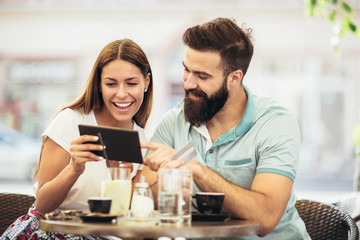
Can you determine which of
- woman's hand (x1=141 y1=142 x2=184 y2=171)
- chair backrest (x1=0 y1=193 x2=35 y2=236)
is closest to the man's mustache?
woman's hand (x1=141 y1=142 x2=184 y2=171)

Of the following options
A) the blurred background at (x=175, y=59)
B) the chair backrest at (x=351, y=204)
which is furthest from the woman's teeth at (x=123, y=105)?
the blurred background at (x=175, y=59)

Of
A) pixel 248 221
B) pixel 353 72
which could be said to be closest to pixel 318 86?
pixel 353 72

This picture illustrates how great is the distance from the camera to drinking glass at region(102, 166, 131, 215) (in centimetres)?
182

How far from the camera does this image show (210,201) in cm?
186

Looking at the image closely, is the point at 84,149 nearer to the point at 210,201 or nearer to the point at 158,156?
the point at 158,156

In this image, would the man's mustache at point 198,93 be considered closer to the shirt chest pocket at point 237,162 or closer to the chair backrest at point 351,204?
the shirt chest pocket at point 237,162

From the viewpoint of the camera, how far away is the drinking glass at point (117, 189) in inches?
71.7

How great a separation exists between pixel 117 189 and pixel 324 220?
1.25 meters

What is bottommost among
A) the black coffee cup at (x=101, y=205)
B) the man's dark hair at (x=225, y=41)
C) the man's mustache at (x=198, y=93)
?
the black coffee cup at (x=101, y=205)

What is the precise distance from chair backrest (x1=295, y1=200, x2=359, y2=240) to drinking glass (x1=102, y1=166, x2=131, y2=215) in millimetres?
1176

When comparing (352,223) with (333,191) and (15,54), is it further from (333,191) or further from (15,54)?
(15,54)

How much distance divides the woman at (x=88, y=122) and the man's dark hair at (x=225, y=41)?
0.88 feet

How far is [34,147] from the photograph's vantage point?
33.6 feet

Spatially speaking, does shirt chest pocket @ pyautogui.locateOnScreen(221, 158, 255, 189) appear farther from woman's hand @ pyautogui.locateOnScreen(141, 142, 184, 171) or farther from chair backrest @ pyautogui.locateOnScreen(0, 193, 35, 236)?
chair backrest @ pyautogui.locateOnScreen(0, 193, 35, 236)
